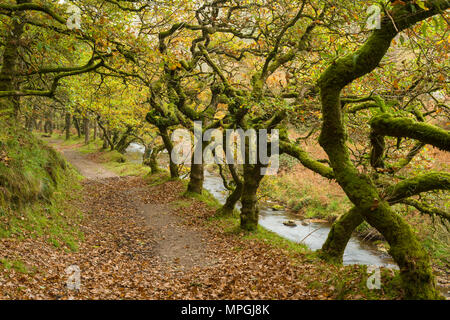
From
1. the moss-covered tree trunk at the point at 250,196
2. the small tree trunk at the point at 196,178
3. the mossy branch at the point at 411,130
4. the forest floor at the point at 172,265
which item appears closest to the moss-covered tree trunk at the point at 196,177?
the small tree trunk at the point at 196,178

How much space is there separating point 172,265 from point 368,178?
22.6ft

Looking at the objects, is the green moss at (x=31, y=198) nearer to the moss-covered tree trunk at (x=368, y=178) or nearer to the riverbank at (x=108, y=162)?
the moss-covered tree trunk at (x=368, y=178)

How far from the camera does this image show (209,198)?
1962cm

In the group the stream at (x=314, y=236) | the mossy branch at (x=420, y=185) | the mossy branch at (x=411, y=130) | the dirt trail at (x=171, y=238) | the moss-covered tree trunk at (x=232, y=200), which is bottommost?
the stream at (x=314, y=236)

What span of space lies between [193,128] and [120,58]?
9320 millimetres

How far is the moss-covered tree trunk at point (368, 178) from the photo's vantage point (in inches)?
192

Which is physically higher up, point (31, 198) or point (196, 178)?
point (31, 198)

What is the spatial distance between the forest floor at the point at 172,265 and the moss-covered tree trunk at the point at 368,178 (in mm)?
552

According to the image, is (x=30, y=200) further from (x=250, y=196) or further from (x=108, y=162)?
(x=108, y=162)

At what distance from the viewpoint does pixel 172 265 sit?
33.4 ft

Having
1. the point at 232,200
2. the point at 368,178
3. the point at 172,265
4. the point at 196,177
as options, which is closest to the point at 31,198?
the point at 172,265
